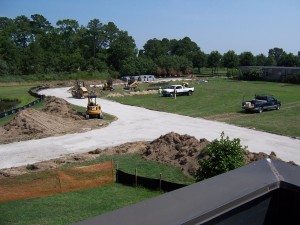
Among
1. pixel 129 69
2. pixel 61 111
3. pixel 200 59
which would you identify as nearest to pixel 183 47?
pixel 200 59

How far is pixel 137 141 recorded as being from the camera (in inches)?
915

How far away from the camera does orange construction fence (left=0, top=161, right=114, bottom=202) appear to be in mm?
12914

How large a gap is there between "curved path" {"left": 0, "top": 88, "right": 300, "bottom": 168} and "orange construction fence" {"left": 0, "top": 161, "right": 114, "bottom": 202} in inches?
213

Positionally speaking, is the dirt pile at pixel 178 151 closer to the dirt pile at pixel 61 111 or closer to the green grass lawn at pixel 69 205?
the green grass lawn at pixel 69 205

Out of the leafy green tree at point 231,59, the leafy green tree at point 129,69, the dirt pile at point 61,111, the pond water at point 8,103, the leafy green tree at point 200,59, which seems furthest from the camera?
the leafy green tree at point 200,59

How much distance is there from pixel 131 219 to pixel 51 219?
30.0ft

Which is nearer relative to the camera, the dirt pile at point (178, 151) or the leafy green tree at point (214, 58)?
the dirt pile at point (178, 151)

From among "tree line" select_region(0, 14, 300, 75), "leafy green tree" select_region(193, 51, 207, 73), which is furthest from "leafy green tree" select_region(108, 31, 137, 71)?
"leafy green tree" select_region(193, 51, 207, 73)

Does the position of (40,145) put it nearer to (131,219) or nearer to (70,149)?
(70,149)

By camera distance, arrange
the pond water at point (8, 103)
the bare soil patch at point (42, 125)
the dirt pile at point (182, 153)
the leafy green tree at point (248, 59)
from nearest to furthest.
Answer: the dirt pile at point (182, 153) → the bare soil patch at point (42, 125) → the pond water at point (8, 103) → the leafy green tree at point (248, 59)

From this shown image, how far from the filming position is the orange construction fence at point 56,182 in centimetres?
1291

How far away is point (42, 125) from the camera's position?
86.9ft

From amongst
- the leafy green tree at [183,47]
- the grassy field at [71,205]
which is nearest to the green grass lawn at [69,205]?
the grassy field at [71,205]

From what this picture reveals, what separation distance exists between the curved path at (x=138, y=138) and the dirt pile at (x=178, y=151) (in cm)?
404
